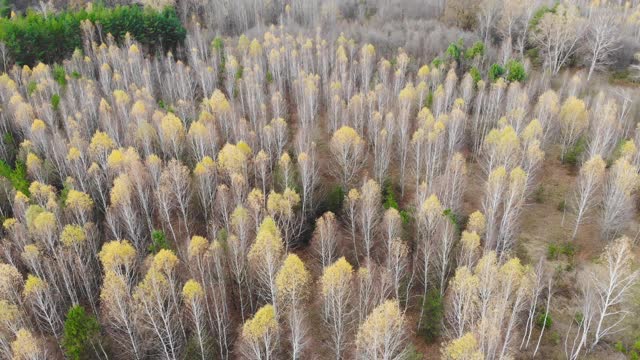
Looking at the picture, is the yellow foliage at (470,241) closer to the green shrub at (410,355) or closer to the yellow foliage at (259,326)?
the green shrub at (410,355)

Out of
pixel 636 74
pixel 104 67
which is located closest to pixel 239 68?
pixel 104 67

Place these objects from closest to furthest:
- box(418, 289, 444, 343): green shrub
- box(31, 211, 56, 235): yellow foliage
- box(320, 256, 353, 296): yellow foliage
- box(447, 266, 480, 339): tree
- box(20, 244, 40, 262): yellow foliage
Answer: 1. box(447, 266, 480, 339): tree
2. box(320, 256, 353, 296): yellow foliage
3. box(418, 289, 444, 343): green shrub
4. box(20, 244, 40, 262): yellow foliage
5. box(31, 211, 56, 235): yellow foliage

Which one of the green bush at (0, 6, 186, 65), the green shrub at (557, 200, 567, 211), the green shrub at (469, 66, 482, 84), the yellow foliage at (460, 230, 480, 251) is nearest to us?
the yellow foliage at (460, 230, 480, 251)

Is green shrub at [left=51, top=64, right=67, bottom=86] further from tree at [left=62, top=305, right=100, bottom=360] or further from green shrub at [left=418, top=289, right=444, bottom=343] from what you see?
green shrub at [left=418, top=289, right=444, bottom=343]

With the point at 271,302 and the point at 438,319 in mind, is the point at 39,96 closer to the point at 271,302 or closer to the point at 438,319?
the point at 271,302

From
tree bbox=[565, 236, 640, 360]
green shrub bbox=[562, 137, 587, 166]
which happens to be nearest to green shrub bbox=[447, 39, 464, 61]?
green shrub bbox=[562, 137, 587, 166]

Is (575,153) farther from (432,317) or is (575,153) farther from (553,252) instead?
(432,317)
